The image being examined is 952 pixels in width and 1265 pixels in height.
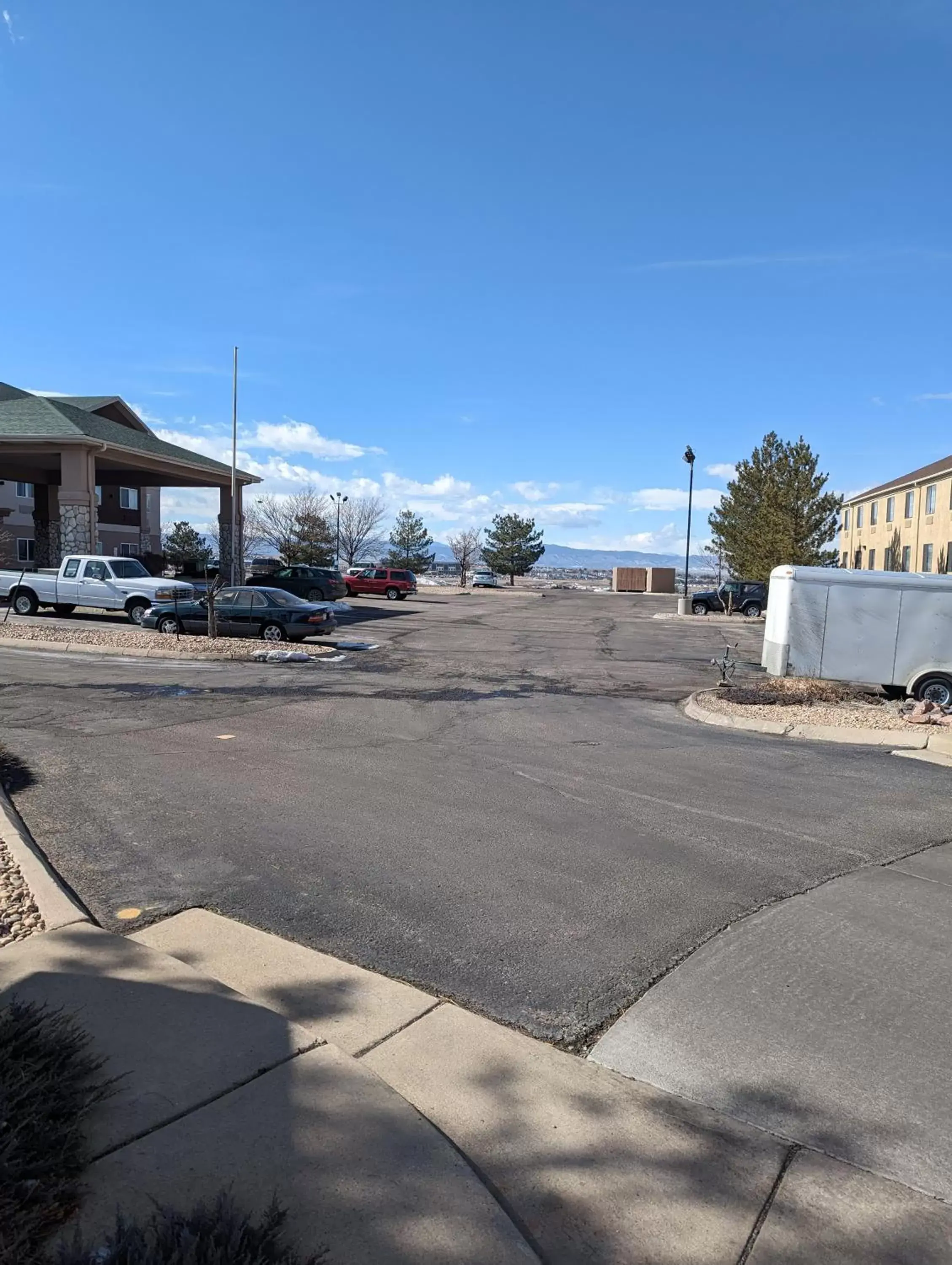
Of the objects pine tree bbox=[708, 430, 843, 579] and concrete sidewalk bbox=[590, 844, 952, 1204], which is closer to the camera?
concrete sidewalk bbox=[590, 844, 952, 1204]

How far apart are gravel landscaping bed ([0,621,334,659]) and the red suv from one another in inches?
956

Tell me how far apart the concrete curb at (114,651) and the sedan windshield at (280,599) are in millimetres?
2871

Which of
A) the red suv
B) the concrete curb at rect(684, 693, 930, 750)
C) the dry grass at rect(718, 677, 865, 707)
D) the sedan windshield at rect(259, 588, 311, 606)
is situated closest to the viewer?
the concrete curb at rect(684, 693, 930, 750)

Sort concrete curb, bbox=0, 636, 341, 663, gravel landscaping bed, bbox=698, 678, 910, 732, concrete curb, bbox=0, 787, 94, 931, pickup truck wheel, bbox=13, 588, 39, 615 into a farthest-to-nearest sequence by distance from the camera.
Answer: pickup truck wheel, bbox=13, 588, 39, 615 < concrete curb, bbox=0, 636, 341, 663 < gravel landscaping bed, bbox=698, 678, 910, 732 < concrete curb, bbox=0, 787, 94, 931

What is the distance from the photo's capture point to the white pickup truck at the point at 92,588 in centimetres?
2405

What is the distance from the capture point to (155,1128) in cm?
293

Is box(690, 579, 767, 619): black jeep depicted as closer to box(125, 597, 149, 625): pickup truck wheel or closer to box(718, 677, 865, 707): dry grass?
box(125, 597, 149, 625): pickup truck wheel

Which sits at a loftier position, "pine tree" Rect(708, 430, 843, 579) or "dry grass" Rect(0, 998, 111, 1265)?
"pine tree" Rect(708, 430, 843, 579)

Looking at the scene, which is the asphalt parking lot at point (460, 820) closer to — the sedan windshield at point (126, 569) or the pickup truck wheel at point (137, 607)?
the pickup truck wheel at point (137, 607)

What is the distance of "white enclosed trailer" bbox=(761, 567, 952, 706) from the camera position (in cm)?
1406

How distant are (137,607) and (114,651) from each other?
5.81 meters

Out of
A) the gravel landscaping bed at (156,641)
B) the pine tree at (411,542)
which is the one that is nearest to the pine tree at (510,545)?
the pine tree at (411,542)

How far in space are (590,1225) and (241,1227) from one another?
1.04 m

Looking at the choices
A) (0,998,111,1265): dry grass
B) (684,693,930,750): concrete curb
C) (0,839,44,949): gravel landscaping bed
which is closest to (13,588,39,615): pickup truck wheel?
(684,693,930,750): concrete curb
